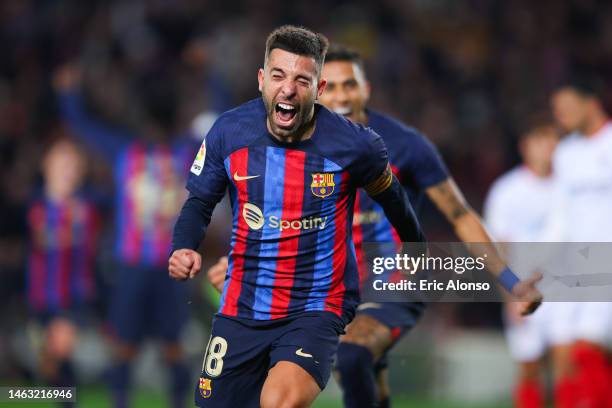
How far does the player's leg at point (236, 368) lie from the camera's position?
437 cm

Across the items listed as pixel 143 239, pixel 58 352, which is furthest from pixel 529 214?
pixel 58 352

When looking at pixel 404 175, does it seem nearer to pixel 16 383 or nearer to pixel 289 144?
pixel 289 144

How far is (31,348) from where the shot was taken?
10133 mm

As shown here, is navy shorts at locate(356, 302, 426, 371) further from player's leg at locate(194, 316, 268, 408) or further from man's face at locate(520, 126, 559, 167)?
man's face at locate(520, 126, 559, 167)

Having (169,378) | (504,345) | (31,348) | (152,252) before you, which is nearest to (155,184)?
(152,252)

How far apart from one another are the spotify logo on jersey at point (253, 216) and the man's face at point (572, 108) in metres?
4.27

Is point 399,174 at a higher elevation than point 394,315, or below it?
higher

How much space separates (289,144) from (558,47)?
9.60 meters

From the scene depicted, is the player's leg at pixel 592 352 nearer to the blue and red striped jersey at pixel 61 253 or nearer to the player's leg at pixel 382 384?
the player's leg at pixel 382 384

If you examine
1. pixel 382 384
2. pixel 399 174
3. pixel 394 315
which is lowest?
pixel 382 384

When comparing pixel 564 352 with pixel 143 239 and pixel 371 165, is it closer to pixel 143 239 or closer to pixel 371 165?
pixel 143 239

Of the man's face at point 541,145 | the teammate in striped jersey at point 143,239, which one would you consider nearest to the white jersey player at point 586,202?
the man's face at point 541,145

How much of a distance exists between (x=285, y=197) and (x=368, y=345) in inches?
48.9

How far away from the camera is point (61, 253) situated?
28.6 ft
